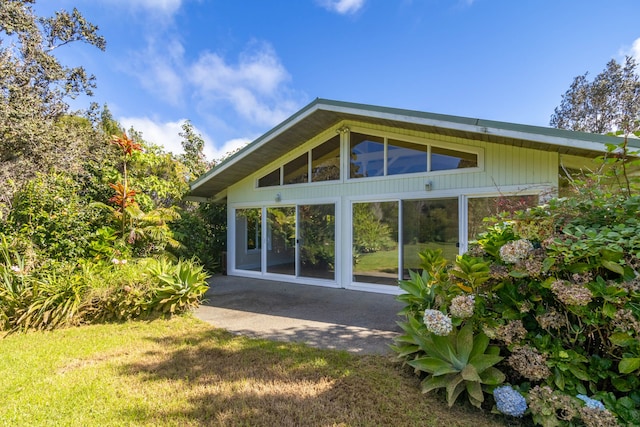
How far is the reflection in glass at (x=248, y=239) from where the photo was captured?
9.54 meters

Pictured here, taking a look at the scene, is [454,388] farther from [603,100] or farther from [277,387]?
[603,100]

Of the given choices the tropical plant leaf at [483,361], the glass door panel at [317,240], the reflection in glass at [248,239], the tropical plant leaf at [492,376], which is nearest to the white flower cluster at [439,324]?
the tropical plant leaf at [483,361]

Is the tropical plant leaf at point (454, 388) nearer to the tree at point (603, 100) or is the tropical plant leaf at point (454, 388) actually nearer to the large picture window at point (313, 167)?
the large picture window at point (313, 167)

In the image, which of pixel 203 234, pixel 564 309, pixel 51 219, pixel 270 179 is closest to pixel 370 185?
pixel 270 179

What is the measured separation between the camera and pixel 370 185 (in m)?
7.59

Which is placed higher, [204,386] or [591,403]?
[591,403]

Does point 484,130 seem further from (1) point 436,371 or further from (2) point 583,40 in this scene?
(2) point 583,40

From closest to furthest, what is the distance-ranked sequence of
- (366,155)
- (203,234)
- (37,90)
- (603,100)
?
(366,155)
(203,234)
(37,90)
(603,100)

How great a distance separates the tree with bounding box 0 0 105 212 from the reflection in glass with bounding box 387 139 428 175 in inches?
321

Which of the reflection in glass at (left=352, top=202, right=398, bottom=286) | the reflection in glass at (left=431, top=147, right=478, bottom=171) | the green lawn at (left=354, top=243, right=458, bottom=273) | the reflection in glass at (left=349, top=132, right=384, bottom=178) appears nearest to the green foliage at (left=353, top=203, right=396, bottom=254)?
the reflection in glass at (left=352, top=202, right=398, bottom=286)

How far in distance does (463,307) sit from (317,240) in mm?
5871

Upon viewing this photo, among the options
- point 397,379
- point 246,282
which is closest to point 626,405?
point 397,379

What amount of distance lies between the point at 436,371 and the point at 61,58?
1623 centimetres

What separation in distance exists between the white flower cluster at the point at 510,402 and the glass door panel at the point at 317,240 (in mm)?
5713
